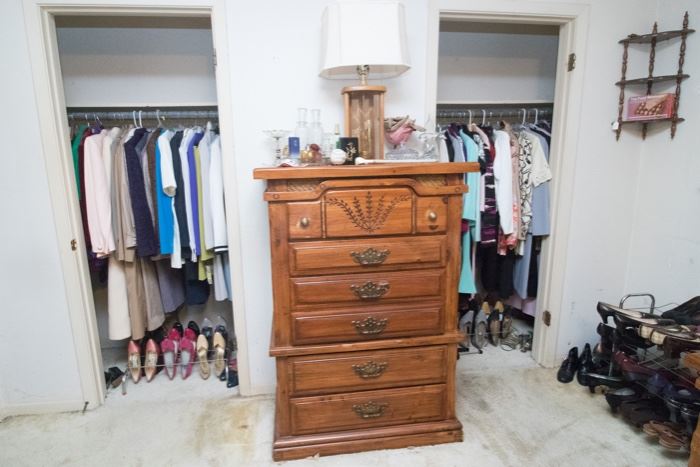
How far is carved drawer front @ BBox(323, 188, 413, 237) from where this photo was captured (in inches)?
59.0

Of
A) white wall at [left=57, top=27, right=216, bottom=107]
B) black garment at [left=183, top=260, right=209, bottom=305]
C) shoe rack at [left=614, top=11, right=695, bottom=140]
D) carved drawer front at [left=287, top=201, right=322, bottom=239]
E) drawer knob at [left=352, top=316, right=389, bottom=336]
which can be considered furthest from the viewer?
white wall at [left=57, top=27, right=216, bottom=107]

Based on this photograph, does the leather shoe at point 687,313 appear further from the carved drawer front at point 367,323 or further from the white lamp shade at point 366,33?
the white lamp shade at point 366,33

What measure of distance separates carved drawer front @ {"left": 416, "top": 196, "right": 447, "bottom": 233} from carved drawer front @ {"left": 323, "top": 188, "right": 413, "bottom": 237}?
4 cm

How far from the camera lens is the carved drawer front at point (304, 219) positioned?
148 centimetres

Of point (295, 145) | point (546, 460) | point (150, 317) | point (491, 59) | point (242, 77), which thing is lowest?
point (546, 460)

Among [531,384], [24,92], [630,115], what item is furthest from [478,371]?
[24,92]

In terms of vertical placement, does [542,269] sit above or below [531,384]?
above

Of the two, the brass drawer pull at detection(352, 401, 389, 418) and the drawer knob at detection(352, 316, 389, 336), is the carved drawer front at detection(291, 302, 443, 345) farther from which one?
the brass drawer pull at detection(352, 401, 389, 418)

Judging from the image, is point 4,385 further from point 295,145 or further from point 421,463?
point 421,463

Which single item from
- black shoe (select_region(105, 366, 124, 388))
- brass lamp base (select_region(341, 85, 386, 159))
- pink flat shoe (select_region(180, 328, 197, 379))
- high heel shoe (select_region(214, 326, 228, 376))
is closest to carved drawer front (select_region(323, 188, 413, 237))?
brass lamp base (select_region(341, 85, 386, 159))

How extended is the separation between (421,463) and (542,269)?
1.33m

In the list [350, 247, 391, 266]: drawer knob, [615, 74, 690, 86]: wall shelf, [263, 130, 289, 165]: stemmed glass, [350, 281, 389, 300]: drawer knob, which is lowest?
[350, 281, 389, 300]: drawer knob

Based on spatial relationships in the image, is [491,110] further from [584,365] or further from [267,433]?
[267,433]

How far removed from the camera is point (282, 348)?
5.17 ft
